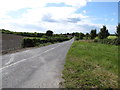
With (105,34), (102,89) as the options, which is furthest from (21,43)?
(105,34)

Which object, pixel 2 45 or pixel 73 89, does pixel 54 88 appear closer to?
pixel 73 89

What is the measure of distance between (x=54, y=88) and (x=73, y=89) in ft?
2.46

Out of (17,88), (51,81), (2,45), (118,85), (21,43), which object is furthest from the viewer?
(21,43)

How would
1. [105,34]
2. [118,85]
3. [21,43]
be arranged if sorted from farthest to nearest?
1. [105,34]
2. [21,43]
3. [118,85]

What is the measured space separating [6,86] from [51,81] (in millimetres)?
2044

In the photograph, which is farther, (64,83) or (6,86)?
(64,83)

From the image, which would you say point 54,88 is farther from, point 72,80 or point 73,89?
point 72,80

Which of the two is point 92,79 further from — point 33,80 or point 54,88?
point 33,80

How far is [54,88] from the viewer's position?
709 centimetres

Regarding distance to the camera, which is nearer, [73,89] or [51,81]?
[73,89]

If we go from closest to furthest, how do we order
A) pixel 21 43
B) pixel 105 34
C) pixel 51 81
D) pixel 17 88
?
pixel 17 88 < pixel 51 81 < pixel 21 43 < pixel 105 34

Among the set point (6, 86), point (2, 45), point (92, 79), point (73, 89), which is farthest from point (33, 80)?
point (2, 45)

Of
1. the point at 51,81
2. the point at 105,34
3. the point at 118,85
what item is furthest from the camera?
the point at 105,34

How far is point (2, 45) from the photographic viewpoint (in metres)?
24.5
